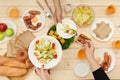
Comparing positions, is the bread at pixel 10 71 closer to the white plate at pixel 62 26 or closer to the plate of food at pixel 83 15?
the white plate at pixel 62 26

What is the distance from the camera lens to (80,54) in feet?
5.26

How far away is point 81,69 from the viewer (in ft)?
5.24

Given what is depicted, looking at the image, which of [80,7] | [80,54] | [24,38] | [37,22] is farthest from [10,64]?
[80,7]

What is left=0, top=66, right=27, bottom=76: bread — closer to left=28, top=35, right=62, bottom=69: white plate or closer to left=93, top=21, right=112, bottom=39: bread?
left=28, top=35, right=62, bottom=69: white plate

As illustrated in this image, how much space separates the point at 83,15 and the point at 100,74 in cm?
35

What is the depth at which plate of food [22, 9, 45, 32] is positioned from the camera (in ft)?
5.38

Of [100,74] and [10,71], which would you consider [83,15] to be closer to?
[100,74]

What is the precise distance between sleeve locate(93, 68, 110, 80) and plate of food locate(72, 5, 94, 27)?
0.28m

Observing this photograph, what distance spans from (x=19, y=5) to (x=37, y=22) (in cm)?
14

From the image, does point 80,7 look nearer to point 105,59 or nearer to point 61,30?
point 61,30

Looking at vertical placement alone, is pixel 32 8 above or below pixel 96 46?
above

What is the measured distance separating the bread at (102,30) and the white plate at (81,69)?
17cm

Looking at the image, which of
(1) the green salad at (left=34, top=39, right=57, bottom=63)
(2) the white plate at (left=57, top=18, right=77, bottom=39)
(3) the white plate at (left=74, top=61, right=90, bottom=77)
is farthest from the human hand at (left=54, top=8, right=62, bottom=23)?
(3) the white plate at (left=74, top=61, right=90, bottom=77)

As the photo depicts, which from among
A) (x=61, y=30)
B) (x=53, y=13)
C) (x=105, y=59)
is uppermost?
(x=53, y=13)
